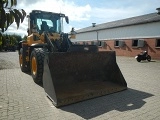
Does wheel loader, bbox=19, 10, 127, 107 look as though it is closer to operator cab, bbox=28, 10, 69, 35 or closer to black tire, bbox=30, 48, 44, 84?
black tire, bbox=30, 48, 44, 84

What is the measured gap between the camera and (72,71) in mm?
6059

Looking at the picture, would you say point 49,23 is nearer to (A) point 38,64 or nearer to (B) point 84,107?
(A) point 38,64

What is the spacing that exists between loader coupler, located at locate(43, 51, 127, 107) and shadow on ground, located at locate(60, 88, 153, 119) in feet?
0.67

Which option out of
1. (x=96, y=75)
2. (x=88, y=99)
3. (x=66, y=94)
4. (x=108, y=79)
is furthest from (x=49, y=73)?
(x=108, y=79)

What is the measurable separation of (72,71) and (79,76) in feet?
1.11

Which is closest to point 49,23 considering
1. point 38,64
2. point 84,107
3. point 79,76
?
point 38,64

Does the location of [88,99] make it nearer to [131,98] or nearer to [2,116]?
[131,98]

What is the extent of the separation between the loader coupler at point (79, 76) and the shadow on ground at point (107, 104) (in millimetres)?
203

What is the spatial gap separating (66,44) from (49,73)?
2.45 m

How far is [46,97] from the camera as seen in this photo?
17.7 ft

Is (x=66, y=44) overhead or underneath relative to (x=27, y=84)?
overhead

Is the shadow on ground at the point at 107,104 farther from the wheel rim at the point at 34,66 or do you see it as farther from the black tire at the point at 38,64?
the wheel rim at the point at 34,66

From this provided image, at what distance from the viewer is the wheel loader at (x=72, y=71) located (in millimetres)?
5184

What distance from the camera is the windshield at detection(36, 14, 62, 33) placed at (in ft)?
27.7
